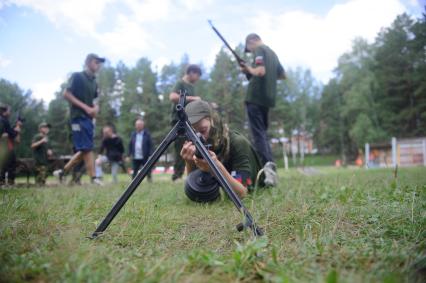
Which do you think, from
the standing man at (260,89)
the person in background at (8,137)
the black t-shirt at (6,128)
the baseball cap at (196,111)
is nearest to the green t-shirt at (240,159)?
the baseball cap at (196,111)

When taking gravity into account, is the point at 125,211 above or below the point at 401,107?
below

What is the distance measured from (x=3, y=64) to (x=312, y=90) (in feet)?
220

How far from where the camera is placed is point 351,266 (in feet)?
4.38

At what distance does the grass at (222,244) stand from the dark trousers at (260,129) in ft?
7.98

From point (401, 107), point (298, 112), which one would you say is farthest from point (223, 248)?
point (298, 112)

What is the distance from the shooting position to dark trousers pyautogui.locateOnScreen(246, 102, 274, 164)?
548 centimetres

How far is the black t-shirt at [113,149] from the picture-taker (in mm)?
11060

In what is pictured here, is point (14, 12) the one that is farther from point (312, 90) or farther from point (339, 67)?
point (312, 90)

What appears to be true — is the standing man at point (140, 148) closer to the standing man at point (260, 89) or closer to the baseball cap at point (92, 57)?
the baseball cap at point (92, 57)

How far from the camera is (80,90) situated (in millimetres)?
6555

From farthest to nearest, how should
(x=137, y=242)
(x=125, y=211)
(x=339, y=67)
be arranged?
(x=339, y=67) → (x=125, y=211) → (x=137, y=242)

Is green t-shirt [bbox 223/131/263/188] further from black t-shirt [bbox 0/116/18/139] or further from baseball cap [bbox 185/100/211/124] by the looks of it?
black t-shirt [bbox 0/116/18/139]

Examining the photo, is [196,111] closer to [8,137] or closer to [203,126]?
[203,126]

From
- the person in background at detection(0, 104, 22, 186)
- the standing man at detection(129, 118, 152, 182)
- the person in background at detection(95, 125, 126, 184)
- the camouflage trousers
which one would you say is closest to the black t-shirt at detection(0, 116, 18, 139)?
the person in background at detection(0, 104, 22, 186)
